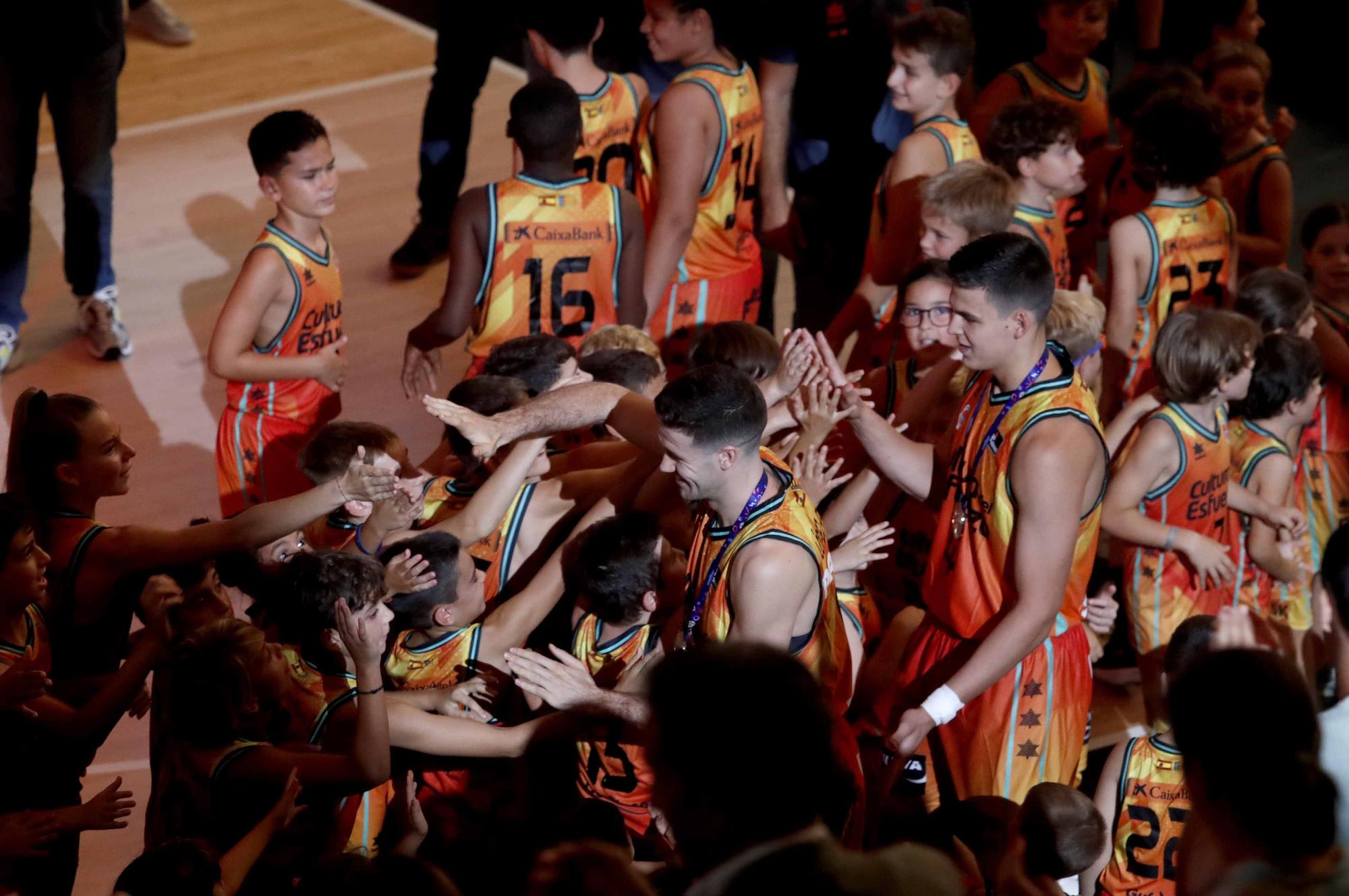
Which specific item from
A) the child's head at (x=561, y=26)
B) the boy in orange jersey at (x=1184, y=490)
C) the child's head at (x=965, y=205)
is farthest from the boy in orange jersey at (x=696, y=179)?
the boy in orange jersey at (x=1184, y=490)

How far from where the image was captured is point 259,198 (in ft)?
26.7

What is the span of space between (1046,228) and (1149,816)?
2424 millimetres

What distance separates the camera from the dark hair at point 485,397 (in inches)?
138

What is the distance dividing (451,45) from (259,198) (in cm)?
198

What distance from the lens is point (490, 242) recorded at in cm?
446

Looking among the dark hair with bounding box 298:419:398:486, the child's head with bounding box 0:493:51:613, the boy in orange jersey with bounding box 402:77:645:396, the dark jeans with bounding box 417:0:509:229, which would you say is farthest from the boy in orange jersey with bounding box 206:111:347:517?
the dark jeans with bounding box 417:0:509:229

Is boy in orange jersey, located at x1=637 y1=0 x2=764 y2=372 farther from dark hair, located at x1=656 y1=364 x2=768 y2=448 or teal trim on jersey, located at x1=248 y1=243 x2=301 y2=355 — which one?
dark hair, located at x1=656 y1=364 x2=768 y2=448

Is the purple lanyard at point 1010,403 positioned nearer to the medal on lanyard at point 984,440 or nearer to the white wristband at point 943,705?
the medal on lanyard at point 984,440

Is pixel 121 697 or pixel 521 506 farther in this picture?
pixel 521 506

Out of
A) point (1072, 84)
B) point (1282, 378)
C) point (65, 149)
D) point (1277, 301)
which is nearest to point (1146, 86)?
point (1072, 84)

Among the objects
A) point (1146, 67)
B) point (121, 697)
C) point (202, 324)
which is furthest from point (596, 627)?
point (202, 324)

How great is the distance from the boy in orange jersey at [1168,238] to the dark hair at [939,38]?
0.70 metres

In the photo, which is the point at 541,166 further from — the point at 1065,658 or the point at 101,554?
the point at 1065,658

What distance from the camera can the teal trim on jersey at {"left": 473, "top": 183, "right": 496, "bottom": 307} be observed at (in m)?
4.43
